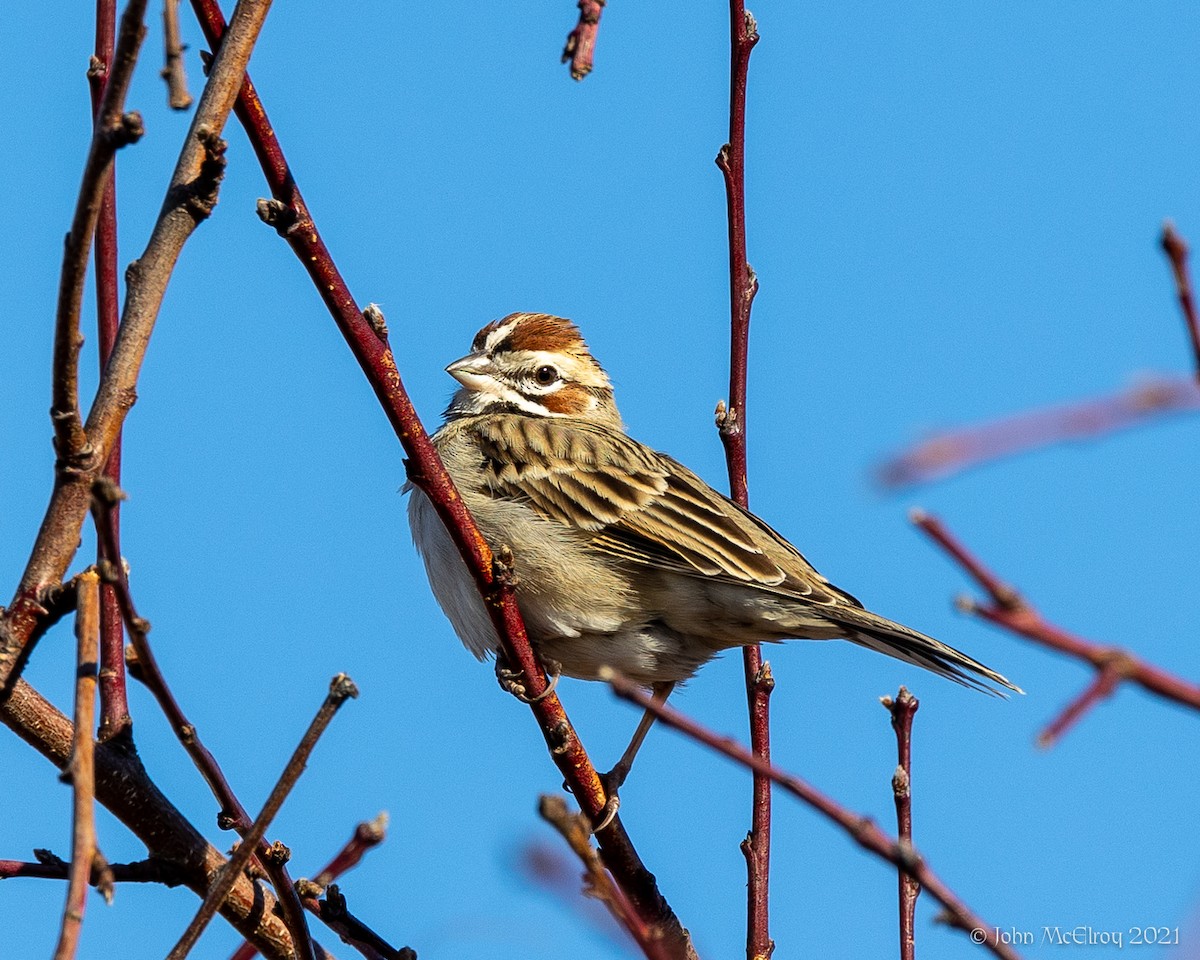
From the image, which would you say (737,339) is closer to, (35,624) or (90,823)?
(35,624)

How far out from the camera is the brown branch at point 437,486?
3354 mm

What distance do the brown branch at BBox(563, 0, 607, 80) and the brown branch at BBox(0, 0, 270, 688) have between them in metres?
0.91

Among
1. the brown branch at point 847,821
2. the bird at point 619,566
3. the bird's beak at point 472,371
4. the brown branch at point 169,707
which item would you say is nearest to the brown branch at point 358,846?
the brown branch at point 169,707

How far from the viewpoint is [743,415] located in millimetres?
5023

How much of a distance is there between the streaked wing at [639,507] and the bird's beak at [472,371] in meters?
0.51

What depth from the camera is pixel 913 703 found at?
3.91m

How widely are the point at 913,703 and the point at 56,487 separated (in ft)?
6.77

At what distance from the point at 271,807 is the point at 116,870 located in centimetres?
125

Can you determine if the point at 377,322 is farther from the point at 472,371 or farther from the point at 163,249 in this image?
the point at 472,371

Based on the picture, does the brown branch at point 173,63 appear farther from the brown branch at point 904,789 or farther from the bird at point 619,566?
the bird at point 619,566

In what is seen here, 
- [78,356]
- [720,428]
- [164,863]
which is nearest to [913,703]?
[720,428]

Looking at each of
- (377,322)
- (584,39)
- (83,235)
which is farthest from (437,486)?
(584,39)

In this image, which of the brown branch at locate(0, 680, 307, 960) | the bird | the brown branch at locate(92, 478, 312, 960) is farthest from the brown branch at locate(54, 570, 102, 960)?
the bird

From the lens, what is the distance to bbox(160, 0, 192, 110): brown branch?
221 cm
